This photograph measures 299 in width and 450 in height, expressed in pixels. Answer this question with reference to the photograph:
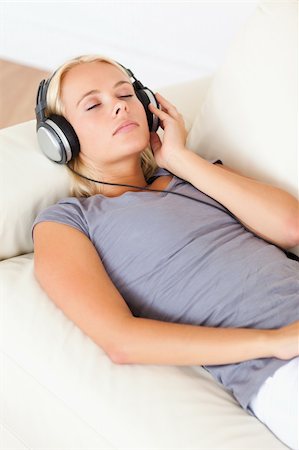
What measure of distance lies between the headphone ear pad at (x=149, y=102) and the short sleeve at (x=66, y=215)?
29cm

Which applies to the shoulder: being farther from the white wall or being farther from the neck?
the white wall

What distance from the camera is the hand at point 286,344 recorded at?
1.07 metres

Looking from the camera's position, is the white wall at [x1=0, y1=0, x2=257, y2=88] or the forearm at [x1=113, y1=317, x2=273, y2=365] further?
the white wall at [x1=0, y1=0, x2=257, y2=88]

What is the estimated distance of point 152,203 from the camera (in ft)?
4.42

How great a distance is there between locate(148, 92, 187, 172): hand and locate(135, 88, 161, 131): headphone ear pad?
0.4 inches

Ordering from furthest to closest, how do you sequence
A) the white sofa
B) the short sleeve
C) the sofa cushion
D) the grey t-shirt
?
the sofa cushion, the short sleeve, the grey t-shirt, the white sofa

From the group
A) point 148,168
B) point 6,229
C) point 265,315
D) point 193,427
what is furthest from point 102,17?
point 193,427

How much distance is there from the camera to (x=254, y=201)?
4.47ft

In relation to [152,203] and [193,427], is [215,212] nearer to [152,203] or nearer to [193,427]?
[152,203]

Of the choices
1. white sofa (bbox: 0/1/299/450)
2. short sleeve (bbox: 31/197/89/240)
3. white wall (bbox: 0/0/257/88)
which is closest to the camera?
white sofa (bbox: 0/1/299/450)

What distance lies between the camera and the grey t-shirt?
1.19m

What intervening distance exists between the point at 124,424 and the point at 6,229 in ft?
1.84

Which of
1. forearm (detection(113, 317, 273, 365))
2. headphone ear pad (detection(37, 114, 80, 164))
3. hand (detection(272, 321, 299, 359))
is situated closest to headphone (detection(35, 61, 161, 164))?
headphone ear pad (detection(37, 114, 80, 164))

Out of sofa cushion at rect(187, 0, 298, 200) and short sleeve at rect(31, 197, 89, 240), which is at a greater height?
sofa cushion at rect(187, 0, 298, 200)
